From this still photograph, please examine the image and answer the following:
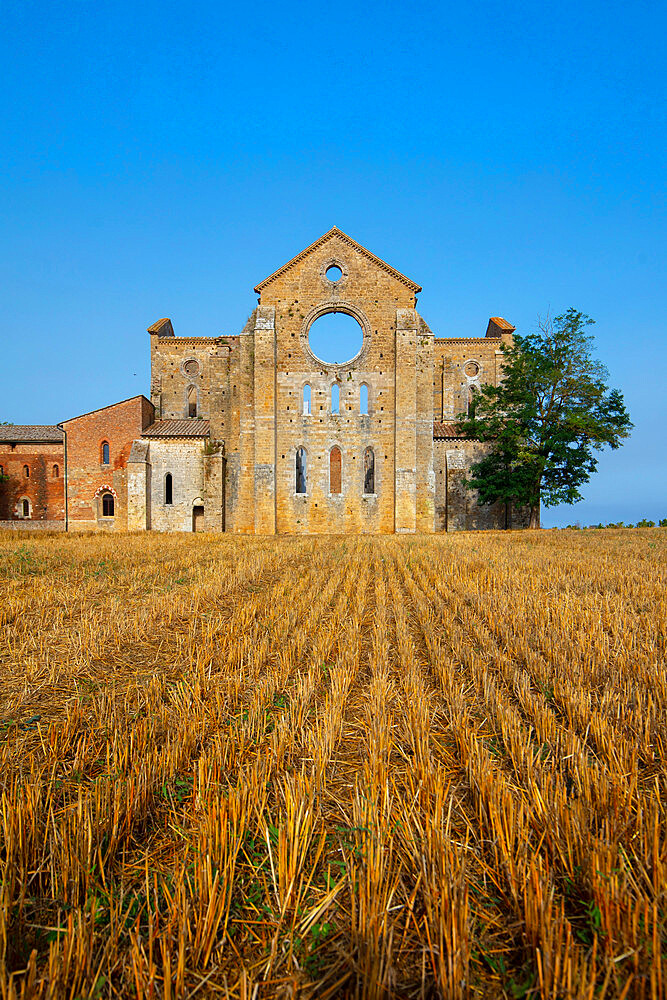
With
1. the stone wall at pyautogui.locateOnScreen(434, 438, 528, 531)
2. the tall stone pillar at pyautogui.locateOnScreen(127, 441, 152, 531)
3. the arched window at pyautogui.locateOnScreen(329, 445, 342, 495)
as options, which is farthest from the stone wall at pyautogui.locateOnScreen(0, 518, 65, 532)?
the stone wall at pyautogui.locateOnScreen(434, 438, 528, 531)

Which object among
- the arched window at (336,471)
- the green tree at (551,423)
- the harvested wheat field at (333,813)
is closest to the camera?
the harvested wheat field at (333,813)

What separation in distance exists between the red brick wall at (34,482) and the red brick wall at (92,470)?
324cm

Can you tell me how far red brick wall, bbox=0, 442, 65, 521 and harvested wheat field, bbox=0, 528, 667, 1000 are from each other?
34.1 meters

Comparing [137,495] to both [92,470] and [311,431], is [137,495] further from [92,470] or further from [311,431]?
[311,431]

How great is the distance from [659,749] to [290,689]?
2475 millimetres

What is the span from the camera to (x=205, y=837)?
1858 millimetres

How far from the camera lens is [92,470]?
31594 millimetres

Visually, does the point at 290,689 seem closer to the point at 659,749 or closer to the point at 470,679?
the point at 470,679

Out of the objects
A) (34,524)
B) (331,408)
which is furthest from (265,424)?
(34,524)

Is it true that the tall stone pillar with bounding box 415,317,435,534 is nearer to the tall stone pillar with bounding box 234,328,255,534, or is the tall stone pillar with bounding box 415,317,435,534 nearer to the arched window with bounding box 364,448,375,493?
the arched window with bounding box 364,448,375,493

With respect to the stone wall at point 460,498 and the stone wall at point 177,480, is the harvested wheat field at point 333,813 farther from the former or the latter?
the stone wall at point 460,498

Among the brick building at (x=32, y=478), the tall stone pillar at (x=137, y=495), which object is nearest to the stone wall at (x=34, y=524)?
the brick building at (x=32, y=478)

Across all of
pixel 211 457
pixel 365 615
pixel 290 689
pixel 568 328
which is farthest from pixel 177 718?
pixel 568 328

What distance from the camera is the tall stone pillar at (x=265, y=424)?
86.7 feet
